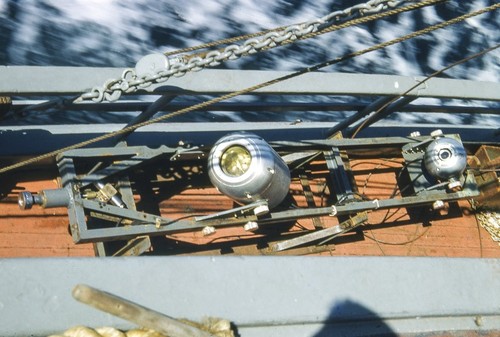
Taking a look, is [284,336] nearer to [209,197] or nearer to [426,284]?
[426,284]

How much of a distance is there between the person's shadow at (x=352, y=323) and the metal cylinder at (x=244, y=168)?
3.60 feet

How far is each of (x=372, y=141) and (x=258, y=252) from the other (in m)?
1.62

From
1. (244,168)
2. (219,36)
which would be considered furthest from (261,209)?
(219,36)

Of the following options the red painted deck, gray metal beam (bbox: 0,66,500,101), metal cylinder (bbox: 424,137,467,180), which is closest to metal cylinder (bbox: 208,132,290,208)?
gray metal beam (bbox: 0,66,500,101)

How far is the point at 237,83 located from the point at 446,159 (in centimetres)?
226

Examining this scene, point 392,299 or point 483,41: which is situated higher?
point 483,41

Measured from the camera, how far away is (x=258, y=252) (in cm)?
605

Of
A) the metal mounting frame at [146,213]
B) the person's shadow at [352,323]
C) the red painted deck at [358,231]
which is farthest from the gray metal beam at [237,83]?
the person's shadow at [352,323]

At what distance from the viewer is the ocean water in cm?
696

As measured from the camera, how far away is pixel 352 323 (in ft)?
15.7

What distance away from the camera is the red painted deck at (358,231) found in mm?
5488

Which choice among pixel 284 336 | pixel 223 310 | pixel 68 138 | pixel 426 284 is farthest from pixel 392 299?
pixel 68 138

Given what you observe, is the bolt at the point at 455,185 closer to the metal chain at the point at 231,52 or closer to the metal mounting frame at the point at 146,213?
Result: the metal mounting frame at the point at 146,213

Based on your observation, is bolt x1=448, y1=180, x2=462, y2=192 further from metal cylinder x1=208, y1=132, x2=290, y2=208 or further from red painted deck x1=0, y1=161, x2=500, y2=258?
metal cylinder x1=208, y1=132, x2=290, y2=208
